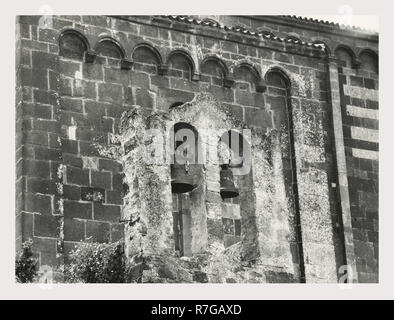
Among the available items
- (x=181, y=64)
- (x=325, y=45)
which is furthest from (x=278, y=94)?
(x=181, y=64)

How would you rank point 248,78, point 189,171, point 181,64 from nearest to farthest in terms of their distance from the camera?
point 189,171, point 181,64, point 248,78

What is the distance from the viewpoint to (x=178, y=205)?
30.2m

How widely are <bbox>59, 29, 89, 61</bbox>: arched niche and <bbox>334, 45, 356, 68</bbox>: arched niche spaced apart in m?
5.54

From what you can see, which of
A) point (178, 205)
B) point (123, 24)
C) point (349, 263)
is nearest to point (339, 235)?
point (349, 263)

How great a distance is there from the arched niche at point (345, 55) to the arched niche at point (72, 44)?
554 cm

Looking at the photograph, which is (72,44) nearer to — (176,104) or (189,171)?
(176,104)

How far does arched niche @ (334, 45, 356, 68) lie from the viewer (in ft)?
109

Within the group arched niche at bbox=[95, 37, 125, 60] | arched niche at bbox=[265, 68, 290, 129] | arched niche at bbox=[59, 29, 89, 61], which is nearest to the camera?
arched niche at bbox=[59, 29, 89, 61]

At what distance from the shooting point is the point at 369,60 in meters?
33.4

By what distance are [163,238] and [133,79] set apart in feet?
14.6

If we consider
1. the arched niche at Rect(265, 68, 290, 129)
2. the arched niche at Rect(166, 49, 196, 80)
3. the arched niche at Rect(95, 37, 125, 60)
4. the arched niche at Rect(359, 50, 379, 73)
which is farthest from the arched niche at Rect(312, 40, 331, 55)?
the arched niche at Rect(95, 37, 125, 60)

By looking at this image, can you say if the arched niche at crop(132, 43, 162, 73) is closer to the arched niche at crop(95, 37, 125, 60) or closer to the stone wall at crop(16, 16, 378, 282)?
the stone wall at crop(16, 16, 378, 282)

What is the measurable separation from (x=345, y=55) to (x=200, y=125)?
242 inches
